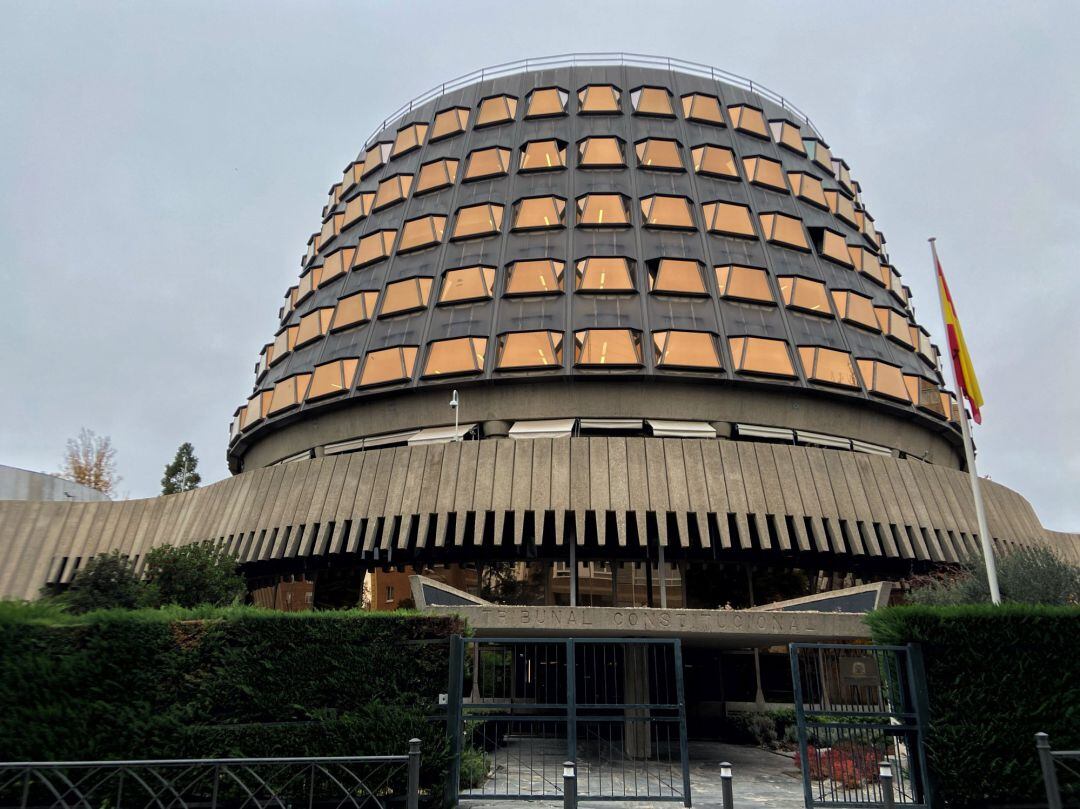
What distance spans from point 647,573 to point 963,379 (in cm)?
1420

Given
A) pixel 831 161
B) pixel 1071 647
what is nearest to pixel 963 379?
pixel 1071 647

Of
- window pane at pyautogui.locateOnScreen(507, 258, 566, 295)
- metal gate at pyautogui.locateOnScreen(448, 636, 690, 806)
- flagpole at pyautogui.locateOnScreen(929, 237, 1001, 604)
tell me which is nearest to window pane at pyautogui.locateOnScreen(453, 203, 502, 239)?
window pane at pyautogui.locateOnScreen(507, 258, 566, 295)

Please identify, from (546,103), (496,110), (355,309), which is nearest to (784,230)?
(546,103)

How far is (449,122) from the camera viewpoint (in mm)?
46750

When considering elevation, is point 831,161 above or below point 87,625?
above

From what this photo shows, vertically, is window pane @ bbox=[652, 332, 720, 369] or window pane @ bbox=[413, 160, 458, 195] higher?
window pane @ bbox=[413, 160, 458, 195]

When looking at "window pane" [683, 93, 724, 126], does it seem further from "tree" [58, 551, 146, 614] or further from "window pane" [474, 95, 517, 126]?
"tree" [58, 551, 146, 614]

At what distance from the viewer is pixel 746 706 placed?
2878 cm

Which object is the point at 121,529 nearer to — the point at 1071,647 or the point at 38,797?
the point at 38,797

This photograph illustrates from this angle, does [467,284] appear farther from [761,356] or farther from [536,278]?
[761,356]

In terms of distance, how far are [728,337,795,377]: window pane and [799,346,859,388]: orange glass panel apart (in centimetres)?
90

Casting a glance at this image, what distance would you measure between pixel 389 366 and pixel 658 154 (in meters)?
17.6

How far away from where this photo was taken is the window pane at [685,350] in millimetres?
33844

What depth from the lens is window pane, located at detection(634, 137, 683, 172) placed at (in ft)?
138
